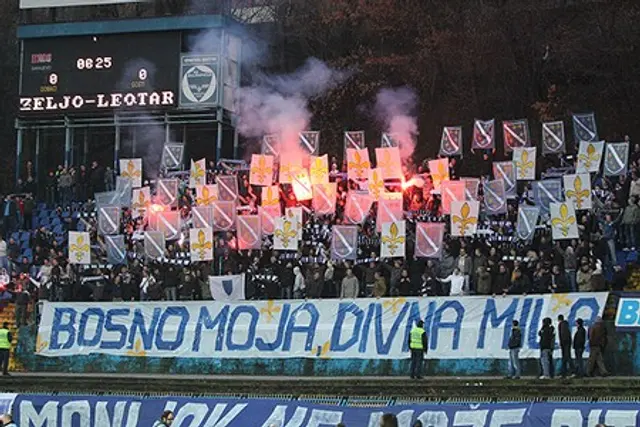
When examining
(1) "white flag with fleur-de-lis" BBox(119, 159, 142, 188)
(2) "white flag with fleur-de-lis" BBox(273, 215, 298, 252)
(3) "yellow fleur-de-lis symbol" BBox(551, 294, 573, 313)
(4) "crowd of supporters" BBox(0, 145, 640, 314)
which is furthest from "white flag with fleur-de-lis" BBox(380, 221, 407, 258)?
(1) "white flag with fleur-de-lis" BBox(119, 159, 142, 188)

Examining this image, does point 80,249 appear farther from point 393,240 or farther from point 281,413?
point 281,413

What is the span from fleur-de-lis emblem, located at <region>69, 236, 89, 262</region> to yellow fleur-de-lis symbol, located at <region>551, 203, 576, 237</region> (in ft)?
44.4

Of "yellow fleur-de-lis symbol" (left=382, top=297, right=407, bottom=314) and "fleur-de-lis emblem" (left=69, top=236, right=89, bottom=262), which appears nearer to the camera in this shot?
"yellow fleur-de-lis symbol" (left=382, top=297, right=407, bottom=314)

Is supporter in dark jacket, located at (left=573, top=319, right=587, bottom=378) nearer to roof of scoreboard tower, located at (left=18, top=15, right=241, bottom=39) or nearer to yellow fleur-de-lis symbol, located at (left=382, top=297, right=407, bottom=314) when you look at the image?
yellow fleur-de-lis symbol, located at (left=382, top=297, right=407, bottom=314)

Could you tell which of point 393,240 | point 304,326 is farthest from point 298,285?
point 393,240

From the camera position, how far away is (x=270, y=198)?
118ft

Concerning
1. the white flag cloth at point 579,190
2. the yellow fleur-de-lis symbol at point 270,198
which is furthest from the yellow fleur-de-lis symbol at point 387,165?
the white flag cloth at point 579,190

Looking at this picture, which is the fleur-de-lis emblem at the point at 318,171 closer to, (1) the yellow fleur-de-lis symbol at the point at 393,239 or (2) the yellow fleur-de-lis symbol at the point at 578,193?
(1) the yellow fleur-de-lis symbol at the point at 393,239

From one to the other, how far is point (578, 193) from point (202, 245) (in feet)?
32.7

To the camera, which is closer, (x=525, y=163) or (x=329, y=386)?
(x=329, y=386)

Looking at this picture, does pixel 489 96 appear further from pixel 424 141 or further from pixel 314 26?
pixel 314 26

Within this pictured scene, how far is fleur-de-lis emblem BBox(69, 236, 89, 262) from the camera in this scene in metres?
35.5

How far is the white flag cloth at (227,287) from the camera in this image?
105ft

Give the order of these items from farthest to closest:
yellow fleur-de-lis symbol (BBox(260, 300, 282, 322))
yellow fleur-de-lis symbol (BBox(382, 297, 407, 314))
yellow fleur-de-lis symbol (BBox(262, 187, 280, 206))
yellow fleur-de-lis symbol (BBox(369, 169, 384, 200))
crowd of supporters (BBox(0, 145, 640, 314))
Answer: yellow fleur-de-lis symbol (BBox(262, 187, 280, 206))
yellow fleur-de-lis symbol (BBox(369, 169, 384, 200))
yellow fleur-de-lis symbol (BBox(260, 300, 282, 322))
crowd of supporters (BBox(0, 145, 640, 314))
yellow fleur-de-lis symbol (BBox(382, 297, 407, 314))
